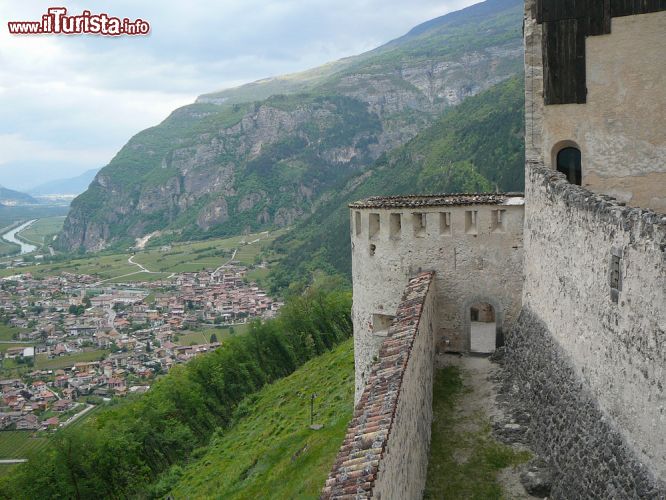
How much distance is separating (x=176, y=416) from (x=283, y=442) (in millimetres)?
22948

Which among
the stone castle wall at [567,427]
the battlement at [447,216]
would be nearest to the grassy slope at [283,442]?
the stone castle wall at [567,427]

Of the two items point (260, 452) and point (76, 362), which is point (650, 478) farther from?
point (76, 362)

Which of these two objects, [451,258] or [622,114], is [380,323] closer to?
[451,258]

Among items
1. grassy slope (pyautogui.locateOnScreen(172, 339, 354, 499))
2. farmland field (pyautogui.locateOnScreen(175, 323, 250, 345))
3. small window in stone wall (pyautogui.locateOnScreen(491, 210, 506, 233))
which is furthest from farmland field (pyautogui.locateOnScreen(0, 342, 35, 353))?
small window in stone wall (pyautogui.locateOnScreen(491, 210, 506, 233))

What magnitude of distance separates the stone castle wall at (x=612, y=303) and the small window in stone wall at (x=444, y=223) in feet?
10.8

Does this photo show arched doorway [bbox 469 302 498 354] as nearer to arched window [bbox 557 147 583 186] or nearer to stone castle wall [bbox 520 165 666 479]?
stone castle wall [bbox 520 165 666 479]

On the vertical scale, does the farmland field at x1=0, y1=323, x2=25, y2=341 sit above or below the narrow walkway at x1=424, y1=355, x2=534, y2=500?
below

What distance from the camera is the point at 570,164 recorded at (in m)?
16.1

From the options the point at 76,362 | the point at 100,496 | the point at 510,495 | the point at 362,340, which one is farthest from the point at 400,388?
the point at 76,362

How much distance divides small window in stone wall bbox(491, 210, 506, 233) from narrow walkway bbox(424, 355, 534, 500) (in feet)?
11.4

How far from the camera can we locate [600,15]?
15445 millimetres

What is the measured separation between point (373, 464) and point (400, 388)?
89.9 inches

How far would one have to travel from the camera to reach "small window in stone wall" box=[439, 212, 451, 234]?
654 inches

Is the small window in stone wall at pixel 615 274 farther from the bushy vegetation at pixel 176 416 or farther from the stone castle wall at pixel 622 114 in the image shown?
the bushy vegetation at pixel 176 416
